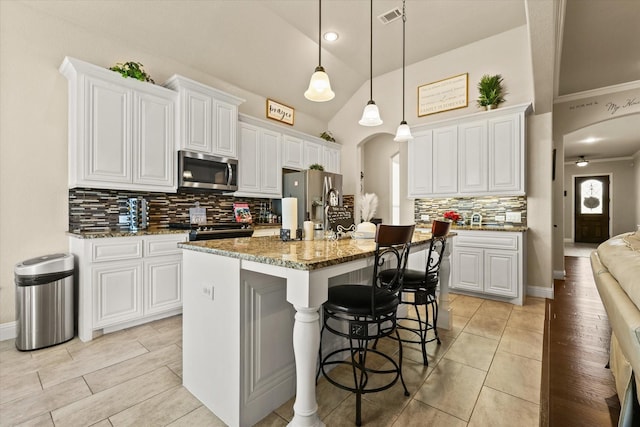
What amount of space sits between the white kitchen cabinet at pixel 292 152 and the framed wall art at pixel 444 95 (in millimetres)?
2035

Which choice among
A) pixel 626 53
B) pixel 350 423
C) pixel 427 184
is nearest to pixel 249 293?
pixel 350 423

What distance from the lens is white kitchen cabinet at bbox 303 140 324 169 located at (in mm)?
5254

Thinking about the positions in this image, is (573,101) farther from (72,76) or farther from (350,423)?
(72,76)

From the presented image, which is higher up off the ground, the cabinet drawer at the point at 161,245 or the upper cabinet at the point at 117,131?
the upper cabinet at the point at 117,131

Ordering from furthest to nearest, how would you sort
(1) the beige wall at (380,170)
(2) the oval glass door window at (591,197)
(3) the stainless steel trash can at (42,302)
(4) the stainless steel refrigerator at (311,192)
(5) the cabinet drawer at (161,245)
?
(2) the oval glass door window at (591,197), (1) the beige wall at (380,170), (4) the stainless steel refrigerator at (311,192), (5) the cabinet drawer at (161,245), (3) the stainless steel trash can at (42,302)

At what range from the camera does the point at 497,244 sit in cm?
377

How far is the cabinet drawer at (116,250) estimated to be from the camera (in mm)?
2638

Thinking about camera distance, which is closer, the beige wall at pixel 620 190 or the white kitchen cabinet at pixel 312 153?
the white kitchen cabinet at pixel 312 153

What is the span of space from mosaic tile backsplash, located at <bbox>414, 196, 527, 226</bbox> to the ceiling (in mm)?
1997

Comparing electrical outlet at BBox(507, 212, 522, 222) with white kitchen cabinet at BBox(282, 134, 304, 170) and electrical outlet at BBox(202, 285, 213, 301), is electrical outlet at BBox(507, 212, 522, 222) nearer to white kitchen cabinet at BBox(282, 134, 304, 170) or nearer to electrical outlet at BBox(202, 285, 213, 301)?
white kitchen cabinet at BBox(282, 134, 304, 170)

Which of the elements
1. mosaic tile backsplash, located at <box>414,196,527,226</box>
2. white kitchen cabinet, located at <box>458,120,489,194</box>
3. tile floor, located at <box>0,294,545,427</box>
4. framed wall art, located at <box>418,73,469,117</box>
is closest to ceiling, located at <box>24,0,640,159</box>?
framed wall art, located at <box>418,73,469,117</box>

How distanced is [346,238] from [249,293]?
959 millimetres

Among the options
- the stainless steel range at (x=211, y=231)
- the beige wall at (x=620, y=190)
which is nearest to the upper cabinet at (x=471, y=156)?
the stainless steel range at (x=211, y=231)

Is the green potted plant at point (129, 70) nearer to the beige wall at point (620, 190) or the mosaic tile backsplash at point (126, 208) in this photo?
the mosaic tile backsplash at point (126, 208)
